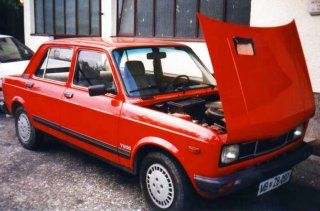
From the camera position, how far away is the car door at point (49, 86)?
4816 mm

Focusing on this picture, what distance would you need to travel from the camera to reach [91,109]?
425 cm

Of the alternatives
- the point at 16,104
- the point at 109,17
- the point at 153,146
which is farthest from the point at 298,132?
the point at 109,17

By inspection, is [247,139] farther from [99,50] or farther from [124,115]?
[99,50]

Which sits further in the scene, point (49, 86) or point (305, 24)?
point (305, 24)

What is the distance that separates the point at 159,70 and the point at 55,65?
1594 mm

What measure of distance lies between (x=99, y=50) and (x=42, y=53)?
1.38 metres

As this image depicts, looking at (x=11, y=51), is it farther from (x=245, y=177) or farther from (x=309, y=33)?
(x=245, y=177)

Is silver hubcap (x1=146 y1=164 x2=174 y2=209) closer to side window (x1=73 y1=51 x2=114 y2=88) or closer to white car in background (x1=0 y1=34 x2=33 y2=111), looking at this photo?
side window (x1=73 y1=51 x2=114 y2=88)

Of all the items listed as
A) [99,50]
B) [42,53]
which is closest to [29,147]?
[42,53]

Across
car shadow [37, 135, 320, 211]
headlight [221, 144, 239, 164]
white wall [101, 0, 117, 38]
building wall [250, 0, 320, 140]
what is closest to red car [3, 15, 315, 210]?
headlight [221, 144, 239, 164]

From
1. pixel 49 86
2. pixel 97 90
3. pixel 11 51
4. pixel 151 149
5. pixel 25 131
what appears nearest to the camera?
pixel 151 149

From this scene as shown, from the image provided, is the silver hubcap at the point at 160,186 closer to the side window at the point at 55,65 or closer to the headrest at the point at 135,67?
the headrest at the point at 135,67

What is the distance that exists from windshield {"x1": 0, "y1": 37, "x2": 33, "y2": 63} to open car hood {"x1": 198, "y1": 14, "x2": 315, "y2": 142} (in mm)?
6184

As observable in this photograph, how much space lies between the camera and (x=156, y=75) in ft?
14.5
